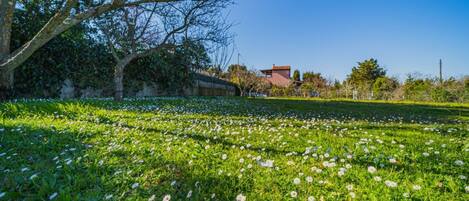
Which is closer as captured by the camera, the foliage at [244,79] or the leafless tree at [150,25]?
the leafless tree at [150,25]

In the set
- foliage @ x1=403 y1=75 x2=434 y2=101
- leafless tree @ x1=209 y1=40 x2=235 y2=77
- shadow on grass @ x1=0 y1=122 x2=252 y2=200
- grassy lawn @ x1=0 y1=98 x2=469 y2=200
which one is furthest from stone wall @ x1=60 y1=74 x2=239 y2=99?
foliage @ x1=403 y1=75 x2=434 y2=101

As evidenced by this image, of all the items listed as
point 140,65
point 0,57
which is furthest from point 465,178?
point 140,65

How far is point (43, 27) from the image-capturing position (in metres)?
7.93

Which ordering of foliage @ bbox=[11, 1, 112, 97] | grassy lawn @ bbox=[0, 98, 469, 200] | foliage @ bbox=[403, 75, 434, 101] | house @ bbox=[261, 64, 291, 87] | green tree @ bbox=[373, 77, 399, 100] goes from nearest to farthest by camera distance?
grassy lawn @ bbox=[0, 98, 469, 200]
foliage @ bbox=[11, 1, 112, 97]
foliage @ bbox=[403, 75, 434, 101]
green tree @ bbox=[373, 77, 399, 100]
house @ bbox=[261, 64, 291, 87]

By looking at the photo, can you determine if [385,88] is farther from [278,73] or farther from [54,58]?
[278,73]

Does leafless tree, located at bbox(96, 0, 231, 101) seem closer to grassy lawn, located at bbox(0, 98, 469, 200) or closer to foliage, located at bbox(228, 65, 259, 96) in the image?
grassy lawn, located at bbox(0, 98, 469, 200)

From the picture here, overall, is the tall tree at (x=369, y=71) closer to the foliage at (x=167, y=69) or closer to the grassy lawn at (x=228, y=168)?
the foliage at (x=167, y=69)

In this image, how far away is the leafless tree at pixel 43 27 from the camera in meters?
6.80

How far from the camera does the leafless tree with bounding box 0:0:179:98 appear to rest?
6.80 metres

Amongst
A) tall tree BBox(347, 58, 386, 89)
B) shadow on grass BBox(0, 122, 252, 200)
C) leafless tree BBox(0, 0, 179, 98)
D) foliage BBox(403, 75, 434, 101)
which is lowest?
shadow on grass BBox(0, 122, 252, 200)

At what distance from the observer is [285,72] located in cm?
6988

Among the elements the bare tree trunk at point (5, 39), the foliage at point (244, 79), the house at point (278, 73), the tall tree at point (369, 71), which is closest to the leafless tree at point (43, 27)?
the bare tree trunk at point (5, 39)

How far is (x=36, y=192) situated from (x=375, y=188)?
2.32m

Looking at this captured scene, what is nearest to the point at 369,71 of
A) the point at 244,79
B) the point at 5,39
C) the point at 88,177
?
the point at 244,79
